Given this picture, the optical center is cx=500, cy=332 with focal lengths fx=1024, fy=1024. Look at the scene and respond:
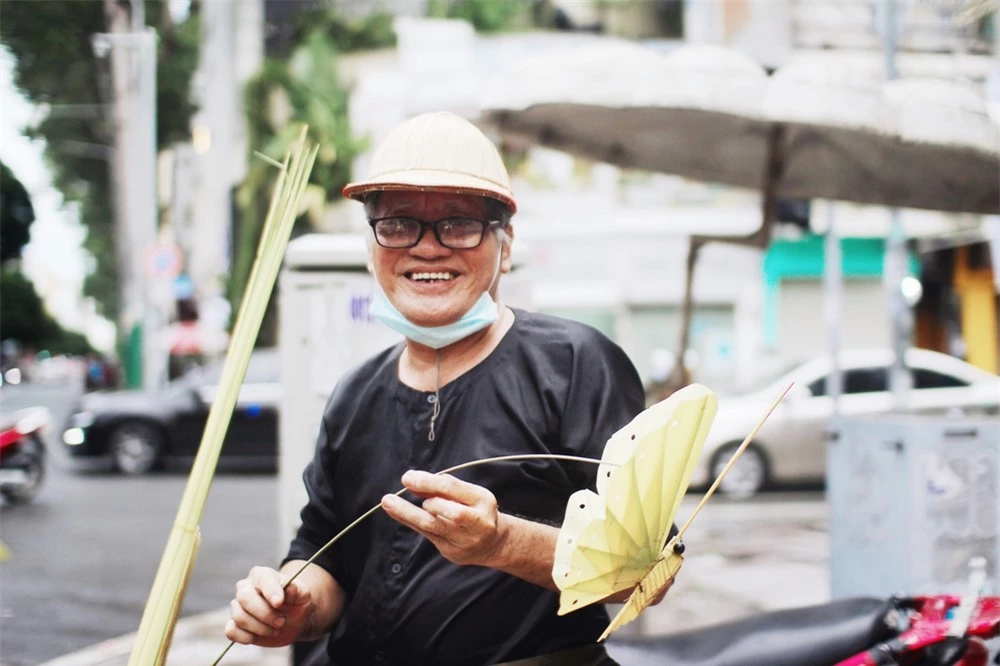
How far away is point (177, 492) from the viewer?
466 inches

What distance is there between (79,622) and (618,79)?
169 inches

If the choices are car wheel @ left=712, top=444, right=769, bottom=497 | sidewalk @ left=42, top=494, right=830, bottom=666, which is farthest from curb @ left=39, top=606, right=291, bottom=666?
car wheel @ left=712, top=444, right=769, bottom=497

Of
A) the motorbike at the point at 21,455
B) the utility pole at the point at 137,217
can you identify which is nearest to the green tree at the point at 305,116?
the utility pole at the point at 137,217

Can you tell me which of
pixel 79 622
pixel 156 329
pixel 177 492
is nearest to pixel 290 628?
pixel 79 622

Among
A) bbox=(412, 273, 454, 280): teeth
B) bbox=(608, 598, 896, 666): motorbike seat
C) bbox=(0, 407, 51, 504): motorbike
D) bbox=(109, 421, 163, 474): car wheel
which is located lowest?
bbox=(109, 421, 163, 474): car wheel

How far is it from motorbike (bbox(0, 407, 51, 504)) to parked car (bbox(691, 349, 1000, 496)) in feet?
22.8

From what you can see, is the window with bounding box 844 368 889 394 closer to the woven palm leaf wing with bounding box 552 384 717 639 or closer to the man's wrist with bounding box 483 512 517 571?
the man's wrist with bounding box 483 512 517 571

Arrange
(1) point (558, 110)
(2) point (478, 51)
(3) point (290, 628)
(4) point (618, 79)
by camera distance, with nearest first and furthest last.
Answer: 1. (3) point (290, 628)
2. (4) point (618, 79)
3. (1) point (558, 110)
4. (2) point (478, 51)

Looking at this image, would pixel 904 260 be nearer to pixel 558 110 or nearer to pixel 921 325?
pixel 558 110

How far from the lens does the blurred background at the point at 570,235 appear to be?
3893 mm

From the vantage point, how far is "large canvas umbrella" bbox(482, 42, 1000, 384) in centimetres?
376

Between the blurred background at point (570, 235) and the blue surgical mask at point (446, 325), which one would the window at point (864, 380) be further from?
the blue surgical mask at point (446, 325)

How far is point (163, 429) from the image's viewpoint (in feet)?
44.7

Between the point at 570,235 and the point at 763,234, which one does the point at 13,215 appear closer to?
the point at 763,234
